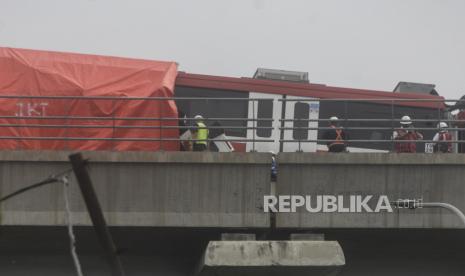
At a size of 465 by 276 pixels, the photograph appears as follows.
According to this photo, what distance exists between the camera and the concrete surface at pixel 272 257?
31.0ft

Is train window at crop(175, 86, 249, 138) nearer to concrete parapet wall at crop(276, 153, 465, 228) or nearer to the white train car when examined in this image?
the white train car

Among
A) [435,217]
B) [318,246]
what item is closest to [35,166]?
[318,246]

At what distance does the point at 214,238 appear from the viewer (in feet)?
36.1

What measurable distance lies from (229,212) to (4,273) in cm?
441

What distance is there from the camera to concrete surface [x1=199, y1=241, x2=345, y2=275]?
945 centimetres

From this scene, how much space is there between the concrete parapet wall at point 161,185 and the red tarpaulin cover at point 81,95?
2.75 m

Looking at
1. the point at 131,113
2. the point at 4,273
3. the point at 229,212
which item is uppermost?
the point at 131,113

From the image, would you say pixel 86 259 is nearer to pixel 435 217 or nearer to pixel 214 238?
pixel 214 238

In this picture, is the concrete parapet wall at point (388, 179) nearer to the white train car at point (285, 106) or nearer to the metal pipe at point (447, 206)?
the metal pipe at point (447, 206)

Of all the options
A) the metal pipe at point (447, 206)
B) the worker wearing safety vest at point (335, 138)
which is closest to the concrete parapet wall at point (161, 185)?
the worker wearing safety vest at point (335, 138)

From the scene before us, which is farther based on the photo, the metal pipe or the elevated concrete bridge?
the elevated concrete bridge
